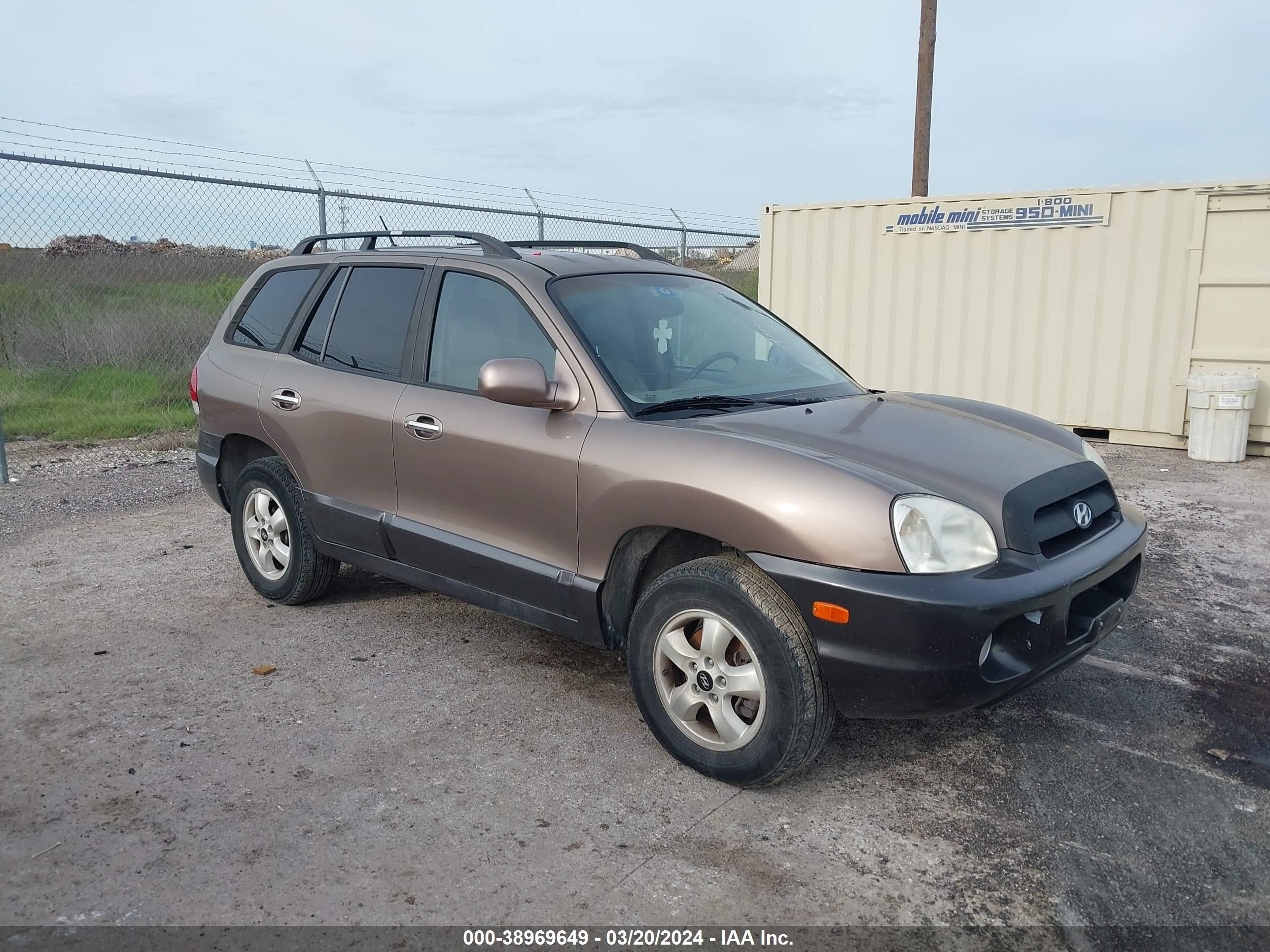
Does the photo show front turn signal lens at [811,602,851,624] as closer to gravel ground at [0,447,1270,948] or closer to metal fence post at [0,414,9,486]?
gravel ground at [0,447,1270,948]

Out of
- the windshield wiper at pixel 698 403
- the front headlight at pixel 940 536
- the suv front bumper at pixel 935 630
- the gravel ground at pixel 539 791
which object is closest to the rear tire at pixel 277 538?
the gravel ground at pixel 539 791

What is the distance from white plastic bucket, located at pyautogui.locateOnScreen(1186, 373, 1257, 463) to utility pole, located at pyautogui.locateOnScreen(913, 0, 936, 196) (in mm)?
5512

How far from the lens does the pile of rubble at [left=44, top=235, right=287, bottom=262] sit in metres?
10.9

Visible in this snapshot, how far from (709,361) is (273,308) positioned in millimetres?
2471

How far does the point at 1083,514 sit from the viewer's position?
346 cm

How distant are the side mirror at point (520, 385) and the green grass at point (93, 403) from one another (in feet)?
25.1

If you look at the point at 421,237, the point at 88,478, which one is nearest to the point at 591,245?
the point at 421,237

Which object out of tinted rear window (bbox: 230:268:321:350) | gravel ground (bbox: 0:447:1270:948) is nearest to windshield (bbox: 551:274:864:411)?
gravel ground (bbox: 0:447:1270:948)

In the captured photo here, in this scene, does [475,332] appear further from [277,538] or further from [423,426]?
[277,538]

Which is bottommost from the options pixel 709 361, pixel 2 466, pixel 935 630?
pixel 2 466

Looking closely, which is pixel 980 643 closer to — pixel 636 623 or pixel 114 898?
pixel 636 623

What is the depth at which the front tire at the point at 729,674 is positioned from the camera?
10.0 ft

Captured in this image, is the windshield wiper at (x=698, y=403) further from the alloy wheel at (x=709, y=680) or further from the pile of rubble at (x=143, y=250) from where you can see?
the pile of rubble at (x=143, y=250)

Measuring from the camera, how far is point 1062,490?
3.38m
